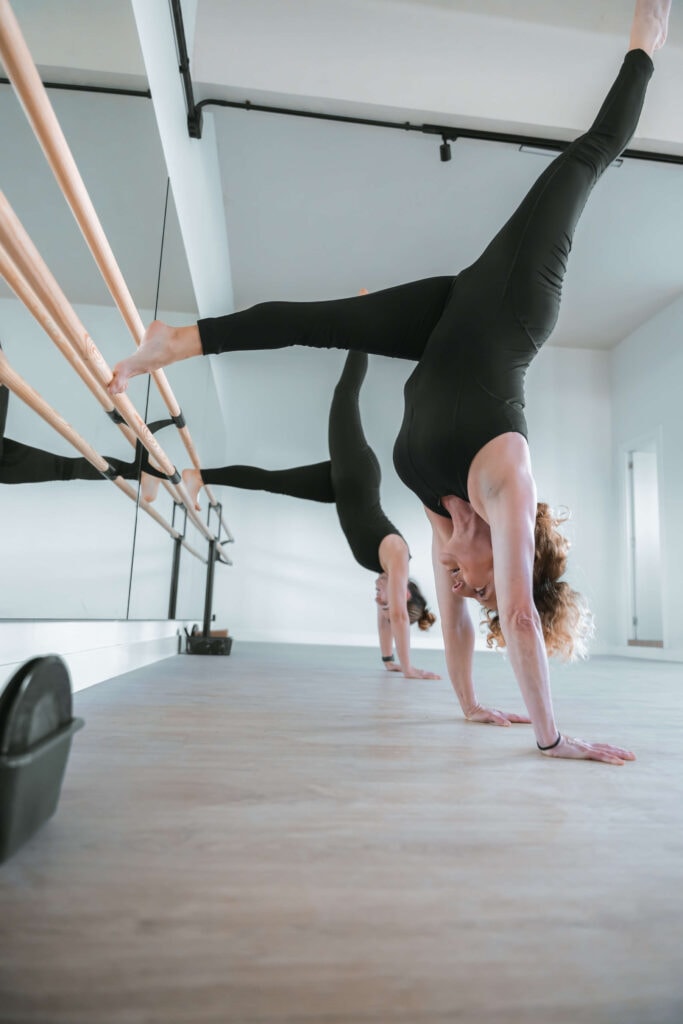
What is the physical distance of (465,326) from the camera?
1.54 m

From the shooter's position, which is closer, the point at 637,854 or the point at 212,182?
the point at 637,854

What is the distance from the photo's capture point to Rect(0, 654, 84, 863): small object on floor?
0.55 meters

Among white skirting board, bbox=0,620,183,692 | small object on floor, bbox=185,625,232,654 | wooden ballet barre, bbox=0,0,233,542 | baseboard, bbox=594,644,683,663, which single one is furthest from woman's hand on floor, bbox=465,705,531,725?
baseboard, bbox=594,644,683,663

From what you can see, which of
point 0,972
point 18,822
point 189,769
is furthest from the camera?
point 189,769

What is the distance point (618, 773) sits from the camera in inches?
44.7

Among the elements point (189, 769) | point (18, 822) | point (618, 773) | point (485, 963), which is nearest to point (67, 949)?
point (18, 822)

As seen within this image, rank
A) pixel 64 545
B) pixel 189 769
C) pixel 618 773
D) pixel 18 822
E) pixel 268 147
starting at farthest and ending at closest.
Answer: pixel 268 147, pixel 64 545, pixel 618 773, pixel 189 769, pixel 18 822

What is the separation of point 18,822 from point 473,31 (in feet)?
15.1

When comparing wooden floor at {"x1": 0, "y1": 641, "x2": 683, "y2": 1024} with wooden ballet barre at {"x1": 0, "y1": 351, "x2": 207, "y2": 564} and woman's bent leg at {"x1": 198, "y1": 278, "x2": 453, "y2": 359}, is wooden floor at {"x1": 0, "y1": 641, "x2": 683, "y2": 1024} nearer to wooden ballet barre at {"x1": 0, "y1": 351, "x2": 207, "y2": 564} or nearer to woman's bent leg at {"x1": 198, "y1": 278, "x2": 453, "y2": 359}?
wooden ballet barre at {"x1": 0, "y1": 351, "x2": 207, "y2": 564}

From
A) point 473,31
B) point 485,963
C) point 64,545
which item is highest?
point 473,31

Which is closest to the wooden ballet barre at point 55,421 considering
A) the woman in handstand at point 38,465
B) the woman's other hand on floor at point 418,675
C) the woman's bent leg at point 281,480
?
the woman in handstand at point 38,465

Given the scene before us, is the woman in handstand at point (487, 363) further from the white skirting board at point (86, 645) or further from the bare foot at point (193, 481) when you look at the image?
the bare foot at point (193, 481)

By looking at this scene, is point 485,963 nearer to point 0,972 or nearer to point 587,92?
point 0,972

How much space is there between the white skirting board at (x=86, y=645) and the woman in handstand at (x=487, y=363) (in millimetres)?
576
